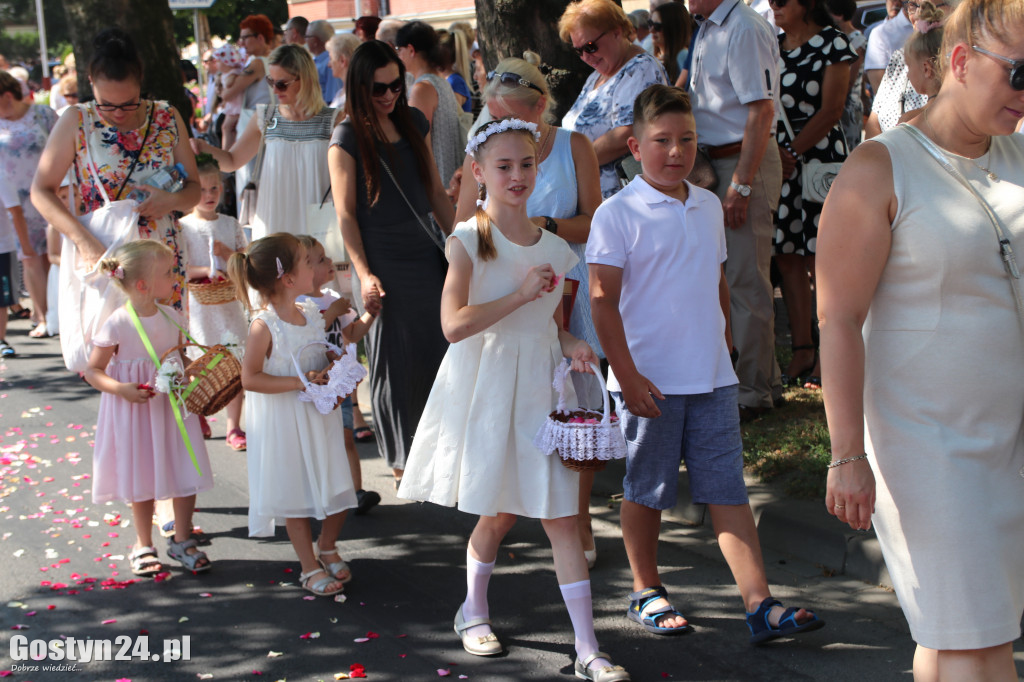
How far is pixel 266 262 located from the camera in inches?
187

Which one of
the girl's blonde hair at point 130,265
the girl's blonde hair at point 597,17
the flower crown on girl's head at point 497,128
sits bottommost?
the girl's blonde hair at point 130,265

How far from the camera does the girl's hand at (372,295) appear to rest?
5156 mm

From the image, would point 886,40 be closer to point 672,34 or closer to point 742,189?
point 672,34

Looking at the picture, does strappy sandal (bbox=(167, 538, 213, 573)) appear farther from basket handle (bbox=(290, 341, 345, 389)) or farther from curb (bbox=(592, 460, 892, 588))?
curb (bbox=(592, 460, 892, 588))

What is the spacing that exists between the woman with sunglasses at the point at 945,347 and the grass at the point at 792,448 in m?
2.54

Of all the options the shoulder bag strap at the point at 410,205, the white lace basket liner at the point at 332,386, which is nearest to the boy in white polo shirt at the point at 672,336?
the white lace basket liner at the point at 332,386

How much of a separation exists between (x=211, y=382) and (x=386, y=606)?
1247 mm

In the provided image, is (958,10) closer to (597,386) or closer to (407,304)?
(597,386)

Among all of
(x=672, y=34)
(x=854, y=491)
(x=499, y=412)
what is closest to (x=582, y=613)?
(x=499, y=412)

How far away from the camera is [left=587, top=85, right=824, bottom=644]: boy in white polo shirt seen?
404 centimetres

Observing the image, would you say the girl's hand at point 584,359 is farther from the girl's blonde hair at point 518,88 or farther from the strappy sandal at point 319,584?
the strappy sandal at point 319,584

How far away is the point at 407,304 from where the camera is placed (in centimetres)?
550

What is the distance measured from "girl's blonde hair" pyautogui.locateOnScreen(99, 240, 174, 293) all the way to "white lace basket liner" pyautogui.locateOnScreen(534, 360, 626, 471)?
2.28 m

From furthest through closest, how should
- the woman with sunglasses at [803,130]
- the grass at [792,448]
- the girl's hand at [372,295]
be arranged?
the woman with sunglasses at [803,130]
the grass at [792,448]
the girl's hand at [372,295]
